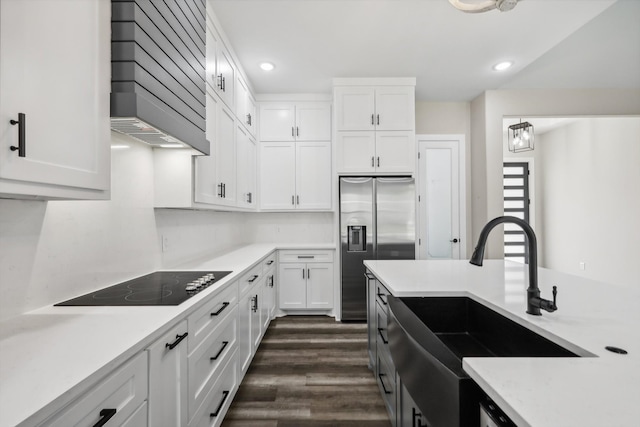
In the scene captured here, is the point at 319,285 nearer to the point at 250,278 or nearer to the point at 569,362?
the point at 250,278

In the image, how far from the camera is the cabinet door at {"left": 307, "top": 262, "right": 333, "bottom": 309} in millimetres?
3688

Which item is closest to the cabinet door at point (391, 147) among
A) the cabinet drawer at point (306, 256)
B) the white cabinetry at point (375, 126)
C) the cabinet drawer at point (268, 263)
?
the white cabinetry at point (375, 126)

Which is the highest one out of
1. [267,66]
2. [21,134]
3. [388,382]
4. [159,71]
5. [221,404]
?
[267,66]

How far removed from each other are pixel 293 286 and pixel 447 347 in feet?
9.38

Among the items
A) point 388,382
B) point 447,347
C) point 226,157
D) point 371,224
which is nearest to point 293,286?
point 371,224

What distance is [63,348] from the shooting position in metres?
0.83

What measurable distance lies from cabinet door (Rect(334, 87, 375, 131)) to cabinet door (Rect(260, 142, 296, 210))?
815 millimetres

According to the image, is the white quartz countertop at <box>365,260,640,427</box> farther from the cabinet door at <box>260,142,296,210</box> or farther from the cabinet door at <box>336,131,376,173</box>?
the cabinet door at <box>260,142,296,210</box>

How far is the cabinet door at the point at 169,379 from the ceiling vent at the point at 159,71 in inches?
34.9

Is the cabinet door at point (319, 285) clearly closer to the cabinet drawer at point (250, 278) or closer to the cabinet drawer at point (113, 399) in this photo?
the cabinet drawer at point (250, 278)

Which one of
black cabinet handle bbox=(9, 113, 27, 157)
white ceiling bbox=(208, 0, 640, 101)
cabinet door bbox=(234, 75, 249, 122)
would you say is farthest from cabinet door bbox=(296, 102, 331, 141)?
black cabinet handle bbox=(9, 113, 27, 157)

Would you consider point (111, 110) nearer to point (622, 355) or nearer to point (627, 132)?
point (622, 355)

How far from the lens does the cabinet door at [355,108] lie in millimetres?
3541

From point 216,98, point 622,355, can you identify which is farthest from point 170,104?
point 622,355
